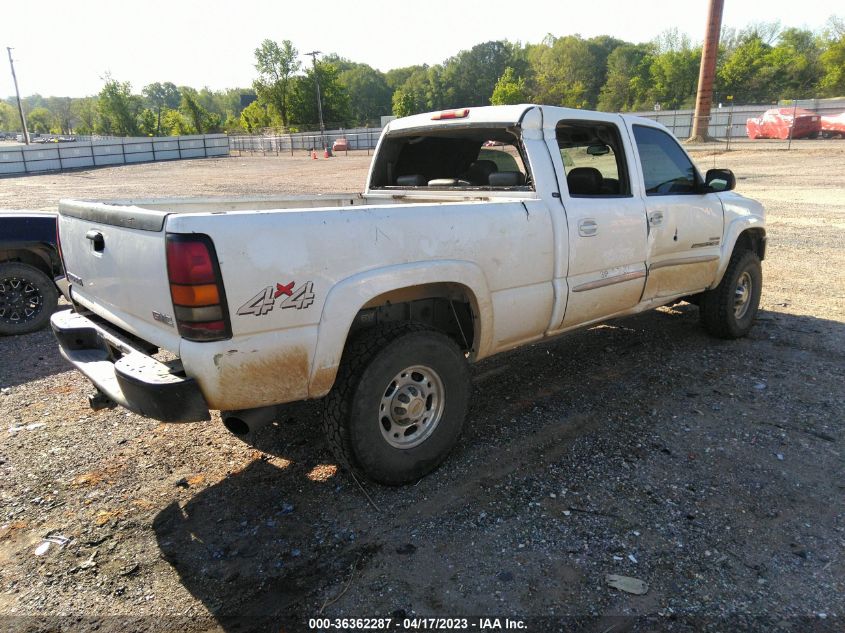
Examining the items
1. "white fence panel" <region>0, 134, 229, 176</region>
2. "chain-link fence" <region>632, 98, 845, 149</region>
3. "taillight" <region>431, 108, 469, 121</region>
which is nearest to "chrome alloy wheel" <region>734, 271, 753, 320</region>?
"taillight" <region>431, 108, 469, 121</region>

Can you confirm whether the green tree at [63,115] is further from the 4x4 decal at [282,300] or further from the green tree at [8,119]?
the 4x4 decal at [282,300]

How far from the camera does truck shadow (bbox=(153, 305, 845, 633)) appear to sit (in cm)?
259

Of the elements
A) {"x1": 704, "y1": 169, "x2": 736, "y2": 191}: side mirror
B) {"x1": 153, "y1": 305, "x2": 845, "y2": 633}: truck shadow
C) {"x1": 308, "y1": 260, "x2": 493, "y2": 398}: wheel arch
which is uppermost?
{"x1": 704, "y1": 169, "x2": 736, "y2": 191}: side mirror

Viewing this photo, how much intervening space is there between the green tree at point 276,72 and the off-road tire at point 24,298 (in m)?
91.4

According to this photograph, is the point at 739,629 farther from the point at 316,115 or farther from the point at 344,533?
the point at 316,115

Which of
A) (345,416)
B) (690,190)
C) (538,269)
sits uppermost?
(690,190)

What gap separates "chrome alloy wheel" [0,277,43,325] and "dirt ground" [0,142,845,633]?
1.37 meters

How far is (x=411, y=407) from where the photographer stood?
3.24 meters

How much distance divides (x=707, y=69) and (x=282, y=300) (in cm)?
3750

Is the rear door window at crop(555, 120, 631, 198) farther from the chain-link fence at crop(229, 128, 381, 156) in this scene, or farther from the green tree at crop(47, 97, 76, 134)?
the green tree at crop(47, 97, 76, 134)

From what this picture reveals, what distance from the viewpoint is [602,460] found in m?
3.54

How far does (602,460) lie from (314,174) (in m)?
28.6

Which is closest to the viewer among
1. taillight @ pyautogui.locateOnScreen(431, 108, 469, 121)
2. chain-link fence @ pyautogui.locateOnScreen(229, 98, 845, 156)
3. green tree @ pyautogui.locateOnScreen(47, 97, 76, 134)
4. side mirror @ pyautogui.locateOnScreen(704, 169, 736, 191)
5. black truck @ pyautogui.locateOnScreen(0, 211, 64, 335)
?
taillight @ pyautogui.locateOnScreen(431, 108, 469, 121)

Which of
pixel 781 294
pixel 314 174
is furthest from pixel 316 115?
pixel 781 294
